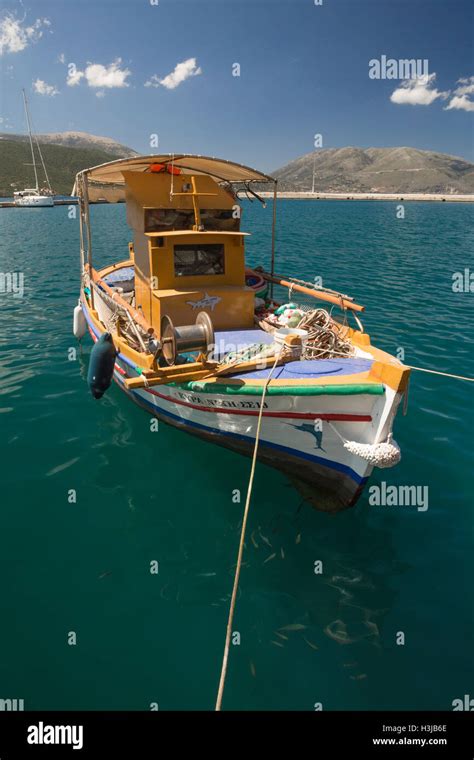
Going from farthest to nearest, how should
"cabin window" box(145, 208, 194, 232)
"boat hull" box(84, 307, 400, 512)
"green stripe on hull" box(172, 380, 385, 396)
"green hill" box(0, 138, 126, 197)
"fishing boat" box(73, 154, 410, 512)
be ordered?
"green hill" box(0, 138, 126, 197) → "cabin window" box(145, 208, 194, 232) → "fishing boat" box(73, 154, 410, 512) → "boat hull" box(84, 307, 400, 512) → "green stripe on hull" box(172, 380, 385, 396)

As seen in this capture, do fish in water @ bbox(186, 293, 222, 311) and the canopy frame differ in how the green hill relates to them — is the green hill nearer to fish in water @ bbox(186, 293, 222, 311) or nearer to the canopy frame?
the canopy frame

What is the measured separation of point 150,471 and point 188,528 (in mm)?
1650

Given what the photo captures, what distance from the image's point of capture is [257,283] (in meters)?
12.2

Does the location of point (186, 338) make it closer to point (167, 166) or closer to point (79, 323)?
point (167, 166)

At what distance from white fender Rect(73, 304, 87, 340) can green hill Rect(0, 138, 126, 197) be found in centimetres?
13383

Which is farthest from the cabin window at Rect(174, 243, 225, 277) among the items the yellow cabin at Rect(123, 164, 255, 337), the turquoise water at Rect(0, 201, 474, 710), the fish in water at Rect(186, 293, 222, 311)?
the turquoise water at Rect(0, 201, 474, 710)

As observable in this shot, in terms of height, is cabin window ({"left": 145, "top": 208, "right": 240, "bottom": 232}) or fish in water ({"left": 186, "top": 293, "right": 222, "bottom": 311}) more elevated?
cabin window ({"left": 145, "top": 208, "right": 240, "bottom": 232})

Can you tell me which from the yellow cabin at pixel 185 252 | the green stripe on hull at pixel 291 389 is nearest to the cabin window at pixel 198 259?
the yellow cabin at pixel 185 252

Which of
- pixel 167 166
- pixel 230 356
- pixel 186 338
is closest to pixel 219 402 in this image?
pixel 230 356

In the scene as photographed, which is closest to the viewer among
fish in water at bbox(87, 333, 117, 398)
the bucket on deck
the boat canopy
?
fish in water at bbox(87, 333, 117, 398)

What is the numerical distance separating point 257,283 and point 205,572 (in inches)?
331

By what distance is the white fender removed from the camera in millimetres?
13328
